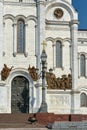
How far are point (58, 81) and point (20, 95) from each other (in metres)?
4.44

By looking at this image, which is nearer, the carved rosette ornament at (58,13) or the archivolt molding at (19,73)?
the archivolt molding at (19,73)

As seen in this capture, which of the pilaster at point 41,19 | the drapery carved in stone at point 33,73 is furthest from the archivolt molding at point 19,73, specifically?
the pilaster at point 41,19

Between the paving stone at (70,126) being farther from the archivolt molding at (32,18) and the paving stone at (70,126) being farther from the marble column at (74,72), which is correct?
the archivolt molding at (32,18)

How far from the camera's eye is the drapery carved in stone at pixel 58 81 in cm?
4972

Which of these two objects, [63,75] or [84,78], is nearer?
[63,75]

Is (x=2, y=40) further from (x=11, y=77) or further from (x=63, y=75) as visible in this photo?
(x=63, y=75)

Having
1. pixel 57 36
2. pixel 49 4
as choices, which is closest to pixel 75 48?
pixel 57 36

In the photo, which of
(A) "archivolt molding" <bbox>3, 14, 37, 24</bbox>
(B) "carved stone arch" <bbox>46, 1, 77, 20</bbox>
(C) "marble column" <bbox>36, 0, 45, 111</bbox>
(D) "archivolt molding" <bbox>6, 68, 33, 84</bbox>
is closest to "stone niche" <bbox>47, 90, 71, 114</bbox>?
(C) "marble column" <bbox>36, 0, 45, 111</bbox>

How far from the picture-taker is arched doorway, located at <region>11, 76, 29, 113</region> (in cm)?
4847

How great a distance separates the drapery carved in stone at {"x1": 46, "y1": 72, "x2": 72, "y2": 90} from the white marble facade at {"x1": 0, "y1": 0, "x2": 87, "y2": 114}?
49 cm

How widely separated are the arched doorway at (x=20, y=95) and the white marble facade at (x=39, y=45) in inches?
18.0

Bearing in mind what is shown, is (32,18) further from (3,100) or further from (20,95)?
(3,100)

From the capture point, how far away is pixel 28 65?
48.8 metres

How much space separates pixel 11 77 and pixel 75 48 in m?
8.23
